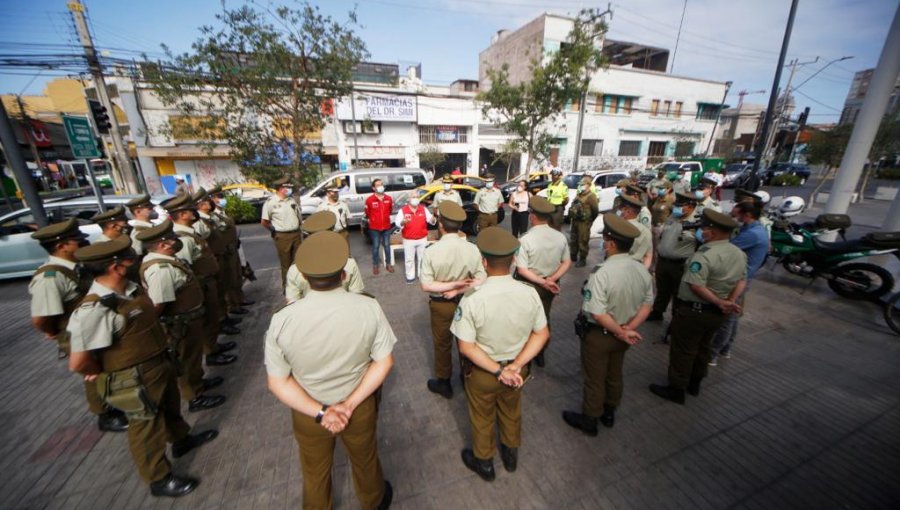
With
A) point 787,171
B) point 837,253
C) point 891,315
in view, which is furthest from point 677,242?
point 787,171

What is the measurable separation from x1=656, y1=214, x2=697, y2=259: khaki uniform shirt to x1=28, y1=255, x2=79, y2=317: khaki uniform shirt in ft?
21.9

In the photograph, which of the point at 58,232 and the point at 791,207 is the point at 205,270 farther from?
the point at 791,207

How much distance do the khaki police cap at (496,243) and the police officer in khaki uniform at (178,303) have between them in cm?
303

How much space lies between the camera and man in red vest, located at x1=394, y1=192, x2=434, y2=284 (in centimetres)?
619

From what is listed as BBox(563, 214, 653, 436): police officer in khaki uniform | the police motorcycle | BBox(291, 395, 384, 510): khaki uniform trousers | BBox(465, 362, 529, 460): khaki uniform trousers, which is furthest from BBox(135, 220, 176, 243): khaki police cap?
the police motorcycle

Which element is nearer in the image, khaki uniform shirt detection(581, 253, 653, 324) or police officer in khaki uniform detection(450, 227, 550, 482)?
police officer in khaki uniform detection(450, 227, 550, 482)

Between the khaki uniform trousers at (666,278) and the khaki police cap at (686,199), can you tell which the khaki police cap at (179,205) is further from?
the khaki police cap at (686,199)

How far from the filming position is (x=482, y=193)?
24.8 ft

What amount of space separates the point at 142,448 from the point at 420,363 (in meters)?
2.60

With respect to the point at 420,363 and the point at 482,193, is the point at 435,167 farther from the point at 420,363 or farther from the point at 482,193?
the point at 420,363

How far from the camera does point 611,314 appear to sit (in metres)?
2.67

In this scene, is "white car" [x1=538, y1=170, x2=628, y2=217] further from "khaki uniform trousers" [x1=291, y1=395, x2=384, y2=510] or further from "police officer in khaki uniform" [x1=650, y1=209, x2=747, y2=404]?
"khaki uniform trousers" [x1=291, y1=395, x2=384, y2=510]

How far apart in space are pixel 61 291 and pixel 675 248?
6.74 m

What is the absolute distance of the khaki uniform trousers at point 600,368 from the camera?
9.11 ft
